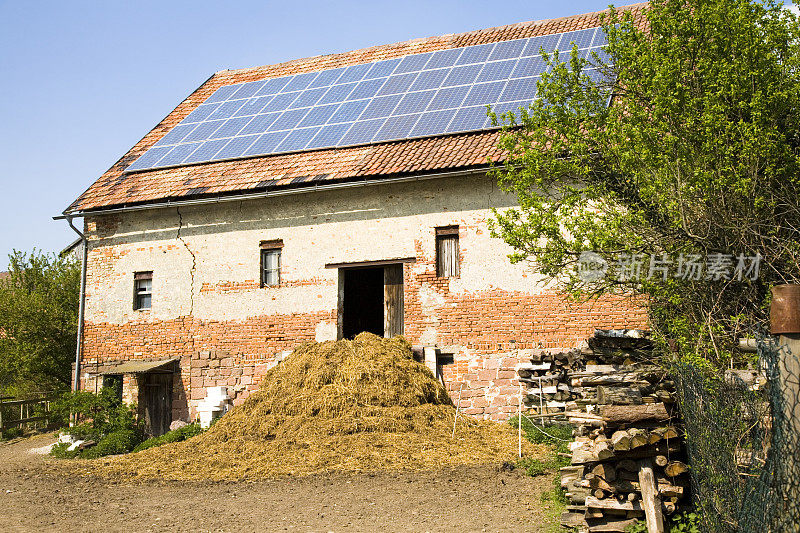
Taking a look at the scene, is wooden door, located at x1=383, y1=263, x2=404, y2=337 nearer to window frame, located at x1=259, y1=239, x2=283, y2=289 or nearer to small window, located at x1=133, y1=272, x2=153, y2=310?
window frame, located at x1=259, y1=239, x2=283, y2=289

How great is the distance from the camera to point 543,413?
42.8 ft

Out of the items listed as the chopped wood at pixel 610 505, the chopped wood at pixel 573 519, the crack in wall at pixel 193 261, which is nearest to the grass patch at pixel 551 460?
the chopped wood at pixel 573 519

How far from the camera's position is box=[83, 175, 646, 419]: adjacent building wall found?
14.5 m

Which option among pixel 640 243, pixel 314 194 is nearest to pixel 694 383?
pixel 640 243

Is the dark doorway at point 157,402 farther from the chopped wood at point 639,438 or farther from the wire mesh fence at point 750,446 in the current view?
the wire mesh fence at point 750,446

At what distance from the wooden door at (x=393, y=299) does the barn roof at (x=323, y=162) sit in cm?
205

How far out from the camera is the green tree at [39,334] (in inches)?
874

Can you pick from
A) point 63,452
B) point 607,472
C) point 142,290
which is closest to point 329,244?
point 142,290

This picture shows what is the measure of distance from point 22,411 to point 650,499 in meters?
19.3

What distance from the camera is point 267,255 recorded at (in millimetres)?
16734

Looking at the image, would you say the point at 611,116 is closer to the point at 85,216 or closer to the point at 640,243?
the point at 640,243

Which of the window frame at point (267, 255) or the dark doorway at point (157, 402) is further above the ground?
the window frame at point (267, 255)

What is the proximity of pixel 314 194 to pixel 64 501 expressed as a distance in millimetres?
8330

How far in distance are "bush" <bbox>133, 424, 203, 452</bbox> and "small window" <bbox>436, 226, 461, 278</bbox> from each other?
20.3 ft
